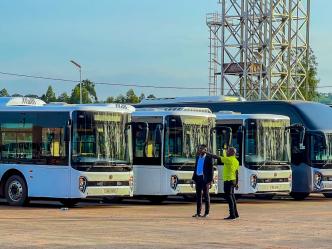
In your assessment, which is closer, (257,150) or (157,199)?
(157,199)

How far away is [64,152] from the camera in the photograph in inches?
920

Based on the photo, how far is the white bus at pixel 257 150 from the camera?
1098 inches

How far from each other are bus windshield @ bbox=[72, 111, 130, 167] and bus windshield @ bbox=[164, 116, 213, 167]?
2035mm

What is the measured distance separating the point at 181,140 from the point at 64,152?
4295mm

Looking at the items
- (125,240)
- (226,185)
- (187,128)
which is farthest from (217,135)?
(125,240)

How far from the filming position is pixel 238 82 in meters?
62.5

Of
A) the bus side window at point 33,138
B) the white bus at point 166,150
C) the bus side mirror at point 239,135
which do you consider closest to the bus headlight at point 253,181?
the bus side mirror at point 239,135

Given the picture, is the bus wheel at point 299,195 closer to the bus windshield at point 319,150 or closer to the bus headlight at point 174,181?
the bus windshield at point 319,150

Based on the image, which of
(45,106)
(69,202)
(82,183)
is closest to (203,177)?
(82,183)

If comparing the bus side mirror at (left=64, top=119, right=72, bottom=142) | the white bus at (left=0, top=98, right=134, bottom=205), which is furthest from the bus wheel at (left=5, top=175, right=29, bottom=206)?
the bus side mirror at (left=64, top=119, right=72, bottom=142)

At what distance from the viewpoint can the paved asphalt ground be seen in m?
15.1

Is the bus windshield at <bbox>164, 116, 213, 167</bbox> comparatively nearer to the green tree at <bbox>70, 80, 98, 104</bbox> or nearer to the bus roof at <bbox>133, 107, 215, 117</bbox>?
the bus roof at <bbox>133, 107, 215, 117</bbox>

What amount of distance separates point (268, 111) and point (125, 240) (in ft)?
56.5

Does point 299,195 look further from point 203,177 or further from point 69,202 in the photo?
point 203,177
